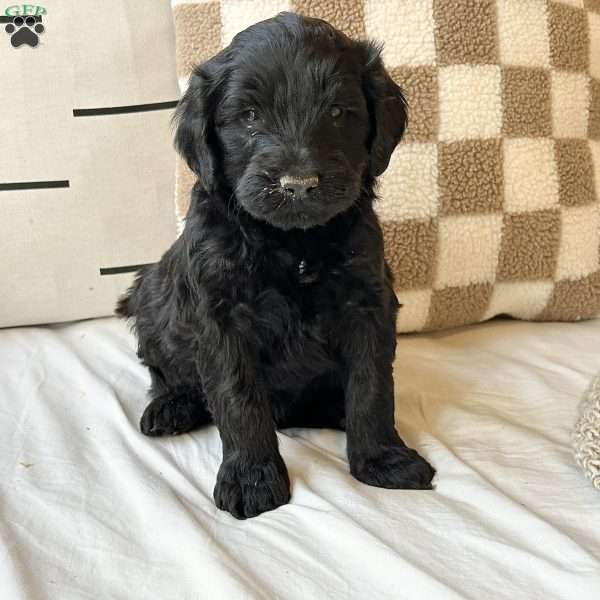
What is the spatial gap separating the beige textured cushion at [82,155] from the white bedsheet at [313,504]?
31 centimetres

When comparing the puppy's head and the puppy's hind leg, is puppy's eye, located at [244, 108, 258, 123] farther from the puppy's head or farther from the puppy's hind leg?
the puppy's hind leg

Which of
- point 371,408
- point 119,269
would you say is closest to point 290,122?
point 371,408

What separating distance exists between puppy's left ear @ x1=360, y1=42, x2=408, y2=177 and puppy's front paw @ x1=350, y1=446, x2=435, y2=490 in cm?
54

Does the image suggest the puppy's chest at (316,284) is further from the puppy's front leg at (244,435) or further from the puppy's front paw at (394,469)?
the puppy's front paw at (394,469)

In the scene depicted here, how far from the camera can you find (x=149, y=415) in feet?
5.43

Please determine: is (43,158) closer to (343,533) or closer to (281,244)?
(281,244)

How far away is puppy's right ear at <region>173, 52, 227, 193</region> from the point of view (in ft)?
4.55

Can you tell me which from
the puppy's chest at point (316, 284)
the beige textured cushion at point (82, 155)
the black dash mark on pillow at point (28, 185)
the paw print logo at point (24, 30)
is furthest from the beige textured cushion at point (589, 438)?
the paw print logo at point (24, 30)

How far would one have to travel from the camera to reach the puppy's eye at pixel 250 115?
1343 mm

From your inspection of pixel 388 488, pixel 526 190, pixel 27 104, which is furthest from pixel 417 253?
pixel 27 104

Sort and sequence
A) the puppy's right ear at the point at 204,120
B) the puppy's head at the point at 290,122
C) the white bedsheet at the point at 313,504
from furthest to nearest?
the puppy's right ear at the point at 204,120
the puppy's head at the point at 290,122
the white bedsheet at the point at 313,504

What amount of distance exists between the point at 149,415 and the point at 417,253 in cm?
83

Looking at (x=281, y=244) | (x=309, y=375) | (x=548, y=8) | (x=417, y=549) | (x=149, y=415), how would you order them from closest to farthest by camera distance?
(x=417, y=549), (x=281, y=244), (x=309, y=375), (x=149, y=415), (x=548, y=8)

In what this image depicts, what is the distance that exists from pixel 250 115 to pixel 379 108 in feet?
0.83
